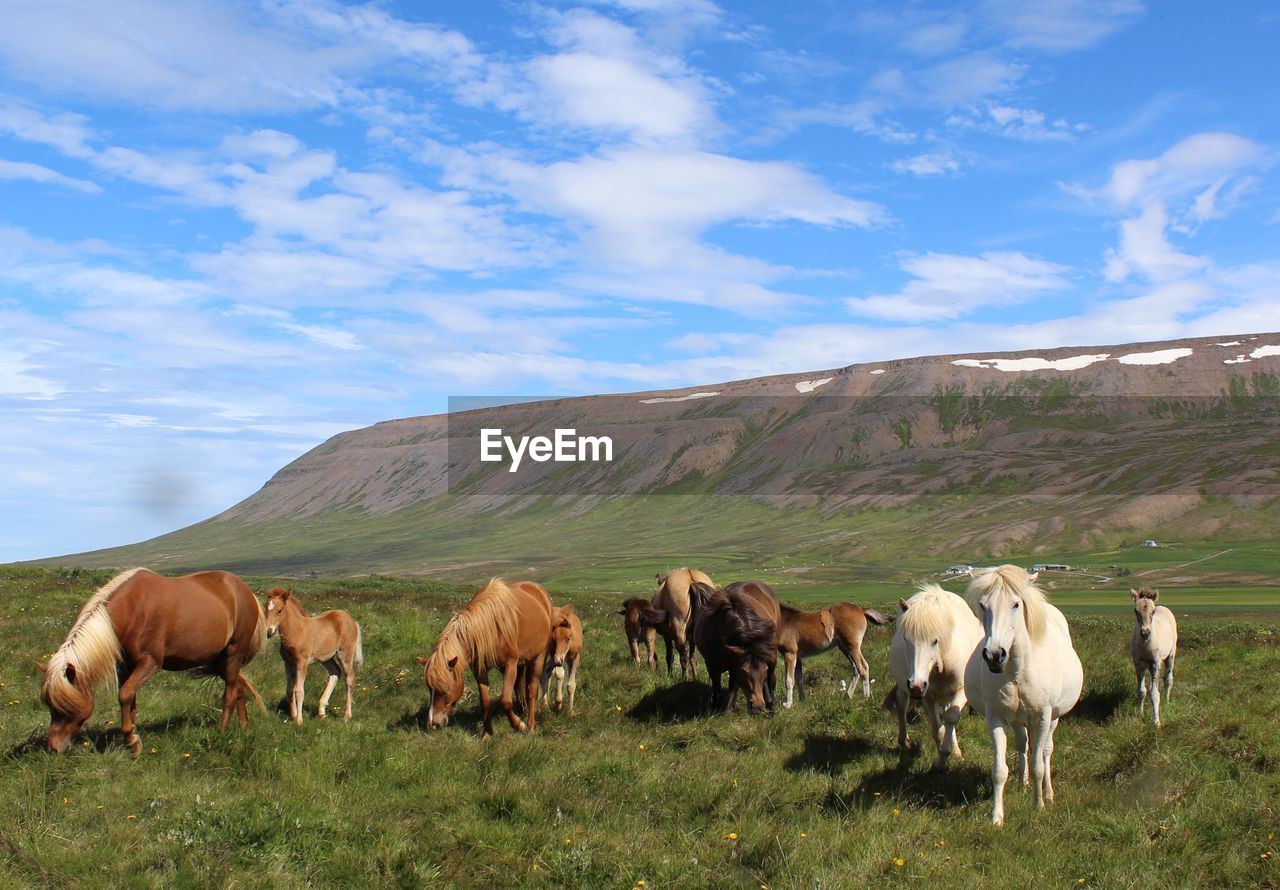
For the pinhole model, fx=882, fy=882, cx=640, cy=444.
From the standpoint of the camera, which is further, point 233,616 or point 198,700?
point 198,700

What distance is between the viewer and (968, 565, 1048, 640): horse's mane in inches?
409

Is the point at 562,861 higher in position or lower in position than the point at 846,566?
higher

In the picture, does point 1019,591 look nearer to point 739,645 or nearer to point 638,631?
point 739,645

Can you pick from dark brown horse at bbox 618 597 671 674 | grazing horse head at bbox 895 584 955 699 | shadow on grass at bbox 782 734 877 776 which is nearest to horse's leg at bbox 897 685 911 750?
shadow on grass at bbox 782 734 877 776

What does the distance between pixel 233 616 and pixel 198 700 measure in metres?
2.59

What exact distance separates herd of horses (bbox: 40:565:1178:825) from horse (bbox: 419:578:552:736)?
0.07 feet

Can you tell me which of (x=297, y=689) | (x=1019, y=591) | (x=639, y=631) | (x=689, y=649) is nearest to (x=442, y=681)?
(x=297, y=689)

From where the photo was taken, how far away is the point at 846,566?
13175cm

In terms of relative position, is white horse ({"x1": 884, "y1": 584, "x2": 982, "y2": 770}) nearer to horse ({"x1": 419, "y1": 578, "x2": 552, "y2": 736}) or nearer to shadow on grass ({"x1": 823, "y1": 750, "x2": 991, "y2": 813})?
shadow on grass ({"x1": 823, "y1": 750, "x2": 991, "y2": 813})

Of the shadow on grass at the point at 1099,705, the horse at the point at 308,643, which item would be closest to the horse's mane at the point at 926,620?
the shadow on grass at the point at 1099,705

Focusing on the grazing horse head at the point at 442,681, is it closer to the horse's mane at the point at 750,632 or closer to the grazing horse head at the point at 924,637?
the horse's mane at the point at 750,632

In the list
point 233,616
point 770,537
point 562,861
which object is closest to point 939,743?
point 562,861

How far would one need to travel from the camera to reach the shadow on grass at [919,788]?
394 inches

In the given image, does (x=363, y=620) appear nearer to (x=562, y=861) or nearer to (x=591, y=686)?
(x=591, y=686)
